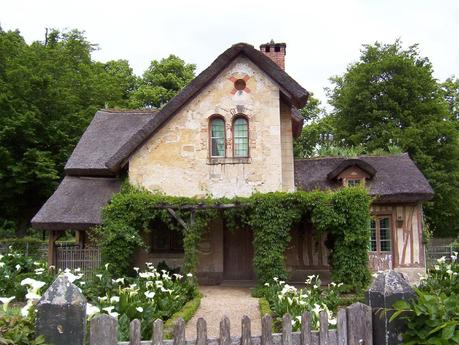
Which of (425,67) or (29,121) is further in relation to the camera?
(425,67)

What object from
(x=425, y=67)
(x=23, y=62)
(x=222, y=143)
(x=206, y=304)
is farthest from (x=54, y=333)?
(x=425, y=67)

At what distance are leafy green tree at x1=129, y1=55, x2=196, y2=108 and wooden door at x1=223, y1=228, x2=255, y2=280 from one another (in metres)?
23.8

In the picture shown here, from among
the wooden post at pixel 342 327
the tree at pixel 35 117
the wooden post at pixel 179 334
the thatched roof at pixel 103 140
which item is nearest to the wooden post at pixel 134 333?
the wooden post at pixel 179 334

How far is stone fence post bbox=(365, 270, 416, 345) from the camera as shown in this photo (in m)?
4.68

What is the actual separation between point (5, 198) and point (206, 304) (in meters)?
21.8

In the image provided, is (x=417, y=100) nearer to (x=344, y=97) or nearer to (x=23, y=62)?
(x=344, y=97)

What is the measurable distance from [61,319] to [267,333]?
1756 mm

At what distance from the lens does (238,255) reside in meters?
17.7

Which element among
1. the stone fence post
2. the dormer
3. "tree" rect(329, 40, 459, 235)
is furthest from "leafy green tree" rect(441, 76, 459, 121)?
the stone fence post

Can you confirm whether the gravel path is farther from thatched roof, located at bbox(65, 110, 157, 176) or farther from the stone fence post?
thatched roof, located at bbox(65, 110, 157, 176)

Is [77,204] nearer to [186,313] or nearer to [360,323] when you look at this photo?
[186,313]

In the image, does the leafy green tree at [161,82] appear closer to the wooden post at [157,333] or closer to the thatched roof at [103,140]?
the thatched roof at [103,140]

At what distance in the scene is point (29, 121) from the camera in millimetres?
30219

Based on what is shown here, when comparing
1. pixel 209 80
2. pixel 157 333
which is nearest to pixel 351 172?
pixel 209 80
